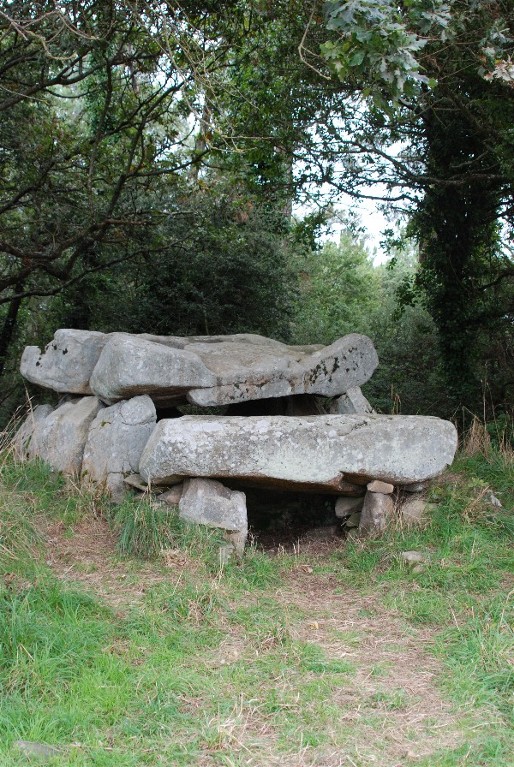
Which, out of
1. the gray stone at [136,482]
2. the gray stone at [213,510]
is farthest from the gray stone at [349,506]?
the gray stone at [136,482]

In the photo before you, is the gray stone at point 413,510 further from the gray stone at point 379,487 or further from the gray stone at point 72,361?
the gray stone at point 72,361

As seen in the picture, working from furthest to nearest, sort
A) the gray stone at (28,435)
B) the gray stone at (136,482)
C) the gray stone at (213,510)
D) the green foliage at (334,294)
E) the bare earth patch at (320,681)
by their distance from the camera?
1. the green foliage at (334,294)
2. the gray stone at (28,435)
3. the gray stone at (136,482)
4. the gray stone at (213,510)
5. the bare earth patch at (320,681)

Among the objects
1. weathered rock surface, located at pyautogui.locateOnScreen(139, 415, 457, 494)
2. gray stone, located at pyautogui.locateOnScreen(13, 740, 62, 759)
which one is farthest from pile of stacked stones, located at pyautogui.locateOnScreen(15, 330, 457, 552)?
gray stone, located at pyautogui.locateOnScreen(13, 740, 62, 759)

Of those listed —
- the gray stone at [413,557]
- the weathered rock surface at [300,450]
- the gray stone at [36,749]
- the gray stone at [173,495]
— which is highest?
the weathered rock surface at [300,450]

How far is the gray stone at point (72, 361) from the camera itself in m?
7.45

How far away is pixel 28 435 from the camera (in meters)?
7.57

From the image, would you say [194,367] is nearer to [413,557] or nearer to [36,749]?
[413,557]

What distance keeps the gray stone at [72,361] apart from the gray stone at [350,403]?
7.61 feet

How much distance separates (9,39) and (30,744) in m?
8.84

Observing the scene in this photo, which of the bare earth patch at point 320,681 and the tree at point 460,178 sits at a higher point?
the tree at point 460,178

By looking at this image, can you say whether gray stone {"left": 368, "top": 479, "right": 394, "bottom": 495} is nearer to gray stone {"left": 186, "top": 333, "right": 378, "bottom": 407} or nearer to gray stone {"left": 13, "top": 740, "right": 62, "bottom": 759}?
gray stone {"left": 186, "top": 333, "right": 378, "bottom": 407}

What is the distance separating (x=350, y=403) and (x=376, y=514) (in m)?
1.51

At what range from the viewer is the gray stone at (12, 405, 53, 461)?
7.28 m

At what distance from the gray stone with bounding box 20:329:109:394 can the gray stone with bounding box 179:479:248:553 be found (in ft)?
6.43
